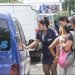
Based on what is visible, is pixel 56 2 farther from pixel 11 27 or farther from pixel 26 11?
pixel 11 27

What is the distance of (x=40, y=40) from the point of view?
1030cm

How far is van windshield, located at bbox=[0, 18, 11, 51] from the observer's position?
24.2 feet

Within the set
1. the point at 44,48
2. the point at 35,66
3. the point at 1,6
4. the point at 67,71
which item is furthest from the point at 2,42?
the point at 1,6

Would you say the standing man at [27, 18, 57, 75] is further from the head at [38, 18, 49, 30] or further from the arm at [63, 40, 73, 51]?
→ the arm at [63, 40, 73, 51]

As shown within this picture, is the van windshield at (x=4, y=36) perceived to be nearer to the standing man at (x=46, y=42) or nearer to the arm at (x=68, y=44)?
the arm at (x=68, y=44)

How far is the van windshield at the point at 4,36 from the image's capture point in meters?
7.37

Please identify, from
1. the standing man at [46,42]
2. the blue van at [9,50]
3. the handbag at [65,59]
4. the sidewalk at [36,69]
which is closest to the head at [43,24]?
the standing man at [46,42]

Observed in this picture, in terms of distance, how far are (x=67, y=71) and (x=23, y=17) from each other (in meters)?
11.3

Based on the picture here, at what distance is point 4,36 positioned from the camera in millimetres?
7453

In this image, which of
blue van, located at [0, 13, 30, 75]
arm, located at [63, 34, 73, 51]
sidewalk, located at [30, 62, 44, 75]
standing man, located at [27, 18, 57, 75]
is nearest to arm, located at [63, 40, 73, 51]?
arm, located at [63, 34, 73, 51]

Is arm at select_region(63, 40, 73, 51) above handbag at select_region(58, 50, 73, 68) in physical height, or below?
above

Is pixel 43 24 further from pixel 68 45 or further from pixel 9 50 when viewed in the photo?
pixel 9 50

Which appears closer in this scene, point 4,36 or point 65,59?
point 4,36

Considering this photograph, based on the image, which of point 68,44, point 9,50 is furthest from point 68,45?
point 9,50
